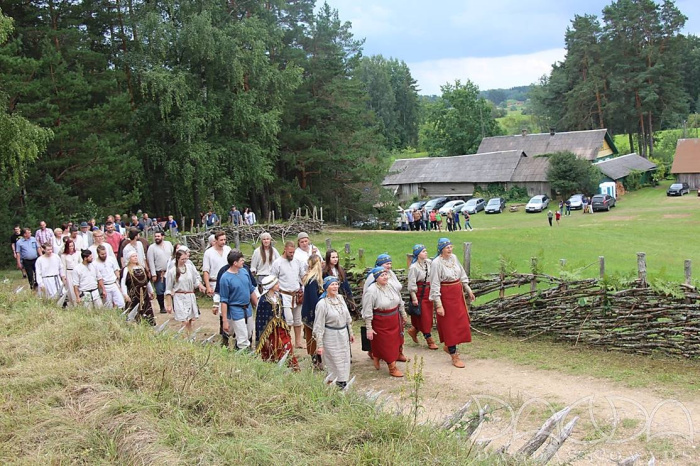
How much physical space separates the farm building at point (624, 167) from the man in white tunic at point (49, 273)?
40.7 meters

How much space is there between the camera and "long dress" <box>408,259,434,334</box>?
902cm

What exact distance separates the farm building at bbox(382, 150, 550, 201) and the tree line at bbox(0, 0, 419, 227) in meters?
13.4

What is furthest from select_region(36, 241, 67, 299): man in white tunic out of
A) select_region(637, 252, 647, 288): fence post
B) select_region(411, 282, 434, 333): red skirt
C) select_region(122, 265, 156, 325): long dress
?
select_region(637, 252, 647, 288): fence post

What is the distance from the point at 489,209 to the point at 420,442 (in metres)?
38.4

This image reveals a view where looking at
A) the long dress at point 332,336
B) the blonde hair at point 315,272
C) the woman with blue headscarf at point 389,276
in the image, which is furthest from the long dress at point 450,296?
the long dress at point 332,336

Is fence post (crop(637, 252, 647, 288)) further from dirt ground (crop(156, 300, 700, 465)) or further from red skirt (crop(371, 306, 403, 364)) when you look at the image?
red skirt (crop(371, 306, 403, 364))

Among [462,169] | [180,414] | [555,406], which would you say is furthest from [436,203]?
[180,414]

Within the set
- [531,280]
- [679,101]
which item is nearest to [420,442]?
[531,280]

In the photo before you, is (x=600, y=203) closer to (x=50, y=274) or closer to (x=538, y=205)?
(x=538, y=205)

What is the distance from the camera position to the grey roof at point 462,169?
1911 inches

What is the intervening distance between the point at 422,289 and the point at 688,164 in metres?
43.4

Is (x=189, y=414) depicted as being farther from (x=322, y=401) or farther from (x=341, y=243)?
(x=341, y=243)

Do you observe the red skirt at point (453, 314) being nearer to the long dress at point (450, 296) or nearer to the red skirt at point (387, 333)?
the long dress at point (450, 296)

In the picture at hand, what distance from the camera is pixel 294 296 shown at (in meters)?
9.07
